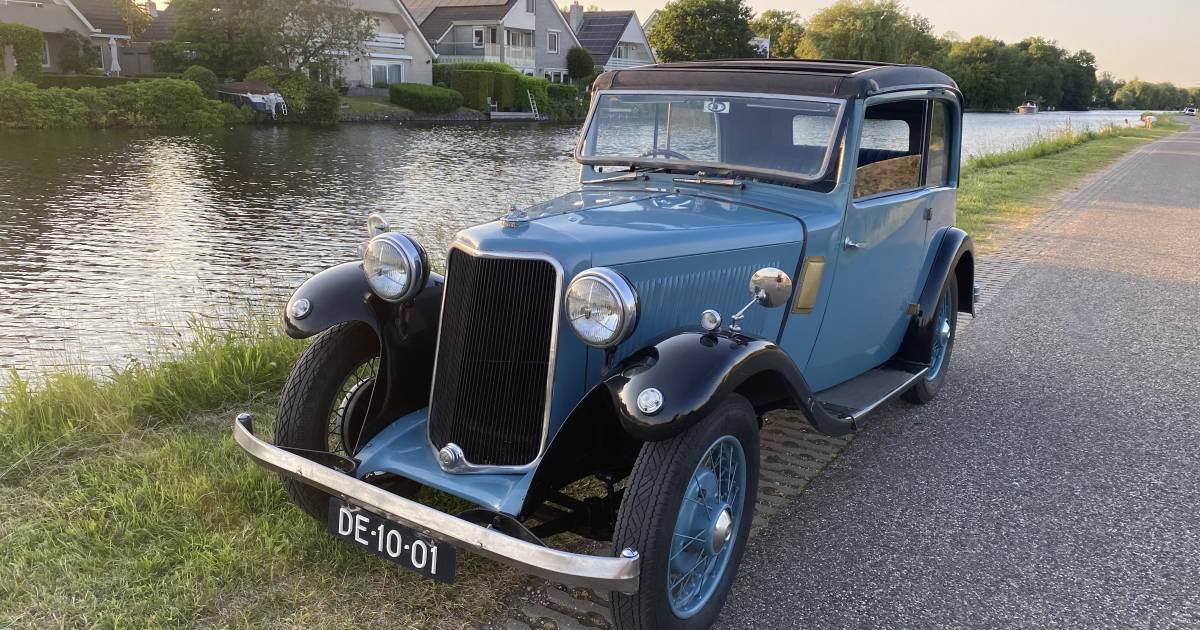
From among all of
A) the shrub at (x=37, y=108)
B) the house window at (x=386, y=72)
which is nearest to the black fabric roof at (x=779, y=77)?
the shrub at (x=37, y=108)

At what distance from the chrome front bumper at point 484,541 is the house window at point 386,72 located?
134 feet

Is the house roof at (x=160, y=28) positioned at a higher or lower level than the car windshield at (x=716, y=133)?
higher

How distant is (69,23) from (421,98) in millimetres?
15835

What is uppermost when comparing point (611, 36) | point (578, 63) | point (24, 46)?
point (611, 36)

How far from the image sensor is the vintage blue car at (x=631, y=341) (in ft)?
8.28

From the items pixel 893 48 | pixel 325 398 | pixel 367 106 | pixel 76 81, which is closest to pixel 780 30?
pixel 893 48

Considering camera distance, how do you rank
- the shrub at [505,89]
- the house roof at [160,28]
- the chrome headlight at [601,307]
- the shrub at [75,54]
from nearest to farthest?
Answer: 1. the chrome headlight at [601,307]
2. the shrub at [75,54]
3. the shrub at [505,89]
4. the house roof at [160,28]

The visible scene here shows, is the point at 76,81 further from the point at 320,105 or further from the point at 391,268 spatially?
the point at 391,268

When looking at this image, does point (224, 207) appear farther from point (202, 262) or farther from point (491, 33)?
point (491, 33)

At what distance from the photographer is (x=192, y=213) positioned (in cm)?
1368

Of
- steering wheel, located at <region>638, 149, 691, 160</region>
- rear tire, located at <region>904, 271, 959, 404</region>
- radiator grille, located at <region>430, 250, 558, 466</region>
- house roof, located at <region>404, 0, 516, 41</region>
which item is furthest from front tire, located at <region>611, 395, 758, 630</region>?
house roof, located at <region>404, 0, 516, 41</region>

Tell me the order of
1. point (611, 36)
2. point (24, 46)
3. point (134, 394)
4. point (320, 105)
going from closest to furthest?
point (134, 394), point (24, 46), point (320, 105), point (611, 36)

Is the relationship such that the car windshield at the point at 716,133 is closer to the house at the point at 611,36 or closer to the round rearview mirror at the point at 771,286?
the round rearview mirror at the point at 771,286

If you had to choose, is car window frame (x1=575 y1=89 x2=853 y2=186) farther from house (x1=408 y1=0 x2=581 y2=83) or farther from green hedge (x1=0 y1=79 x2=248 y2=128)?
house (x1=408 y1=0 x2=581 y2=83)
